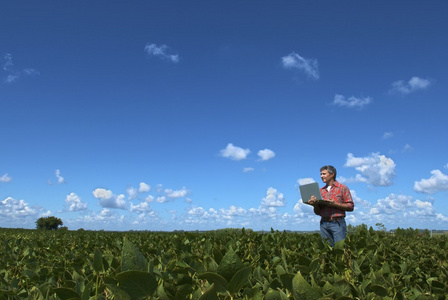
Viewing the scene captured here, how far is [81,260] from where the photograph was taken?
341cm

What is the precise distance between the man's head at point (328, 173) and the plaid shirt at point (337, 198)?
0.59 feet

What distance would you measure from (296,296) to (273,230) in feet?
16.3

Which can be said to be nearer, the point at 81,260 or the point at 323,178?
the point at 81,260

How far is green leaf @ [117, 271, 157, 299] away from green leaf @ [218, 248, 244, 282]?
11.5 inches

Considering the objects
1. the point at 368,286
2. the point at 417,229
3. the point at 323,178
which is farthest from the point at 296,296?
the point at 417,229

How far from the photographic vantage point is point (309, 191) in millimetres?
9070

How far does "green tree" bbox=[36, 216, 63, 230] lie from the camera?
56.8 m

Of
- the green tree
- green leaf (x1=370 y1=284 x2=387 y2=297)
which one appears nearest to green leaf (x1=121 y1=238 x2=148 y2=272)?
green leaf (x1=370 y1=284 x2=387 y2=297)

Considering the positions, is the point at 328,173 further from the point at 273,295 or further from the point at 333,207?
the point at 273,295

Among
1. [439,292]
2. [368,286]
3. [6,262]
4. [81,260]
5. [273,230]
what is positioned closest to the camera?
[368,286]

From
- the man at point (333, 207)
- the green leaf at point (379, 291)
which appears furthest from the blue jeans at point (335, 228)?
the green leaf at point (379, 291)

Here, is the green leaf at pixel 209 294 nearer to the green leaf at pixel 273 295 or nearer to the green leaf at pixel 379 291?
the green leaf at pixel 273 295

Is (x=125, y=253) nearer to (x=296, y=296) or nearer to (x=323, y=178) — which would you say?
(x=296, y=296)

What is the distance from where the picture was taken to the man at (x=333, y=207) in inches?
351
